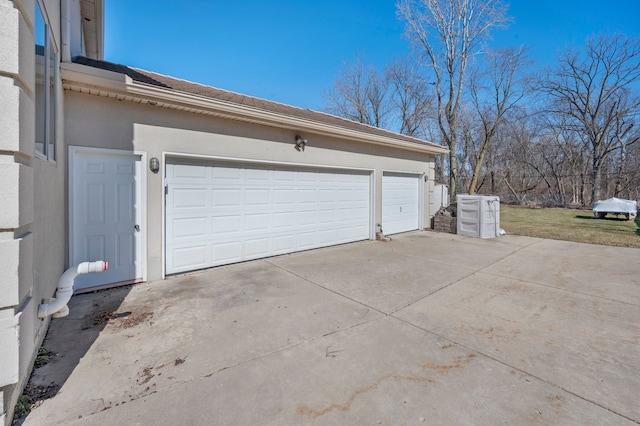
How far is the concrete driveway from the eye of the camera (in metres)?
2.06

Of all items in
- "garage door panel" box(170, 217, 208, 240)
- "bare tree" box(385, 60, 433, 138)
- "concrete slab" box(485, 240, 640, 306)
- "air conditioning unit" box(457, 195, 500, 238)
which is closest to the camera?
"concrete slab" box(485, 240, 640, 306)

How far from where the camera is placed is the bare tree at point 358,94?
78.3ft

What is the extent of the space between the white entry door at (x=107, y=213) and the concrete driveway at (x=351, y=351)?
15.9 inches

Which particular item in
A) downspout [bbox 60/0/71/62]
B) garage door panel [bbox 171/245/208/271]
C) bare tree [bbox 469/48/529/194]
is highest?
bare tree [bbox 469/48/529/194]

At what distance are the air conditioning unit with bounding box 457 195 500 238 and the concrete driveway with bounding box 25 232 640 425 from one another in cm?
388

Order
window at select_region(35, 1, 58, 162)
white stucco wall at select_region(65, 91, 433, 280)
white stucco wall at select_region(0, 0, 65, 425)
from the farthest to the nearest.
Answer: white stucco wall at select_region(65, 91, 433, 280) < window at select_region(35, 1, 58, 162) < white stucco wall at select_region(0, 0, 65, 425)

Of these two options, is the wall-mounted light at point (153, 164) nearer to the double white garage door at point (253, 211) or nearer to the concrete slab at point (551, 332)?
the double white garage door at point (253, 211)

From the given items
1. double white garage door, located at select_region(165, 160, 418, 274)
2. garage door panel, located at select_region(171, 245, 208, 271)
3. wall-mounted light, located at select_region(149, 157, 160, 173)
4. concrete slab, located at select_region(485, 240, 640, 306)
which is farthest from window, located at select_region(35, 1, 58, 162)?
concrete slab, located at select_region(485, 240, 640, 306)

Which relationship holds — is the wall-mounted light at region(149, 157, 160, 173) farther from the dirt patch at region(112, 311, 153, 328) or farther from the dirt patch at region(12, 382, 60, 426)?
the dirt patch at region(12, 382, 60, 426)

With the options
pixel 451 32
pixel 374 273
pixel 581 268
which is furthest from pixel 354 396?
pixel 451 32

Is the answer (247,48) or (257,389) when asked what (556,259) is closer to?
(257,389)

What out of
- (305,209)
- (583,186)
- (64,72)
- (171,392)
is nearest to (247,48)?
(305,209)

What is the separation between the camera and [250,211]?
6.22m

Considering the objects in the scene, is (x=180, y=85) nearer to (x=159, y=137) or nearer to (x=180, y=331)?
(x=159, y=137)
